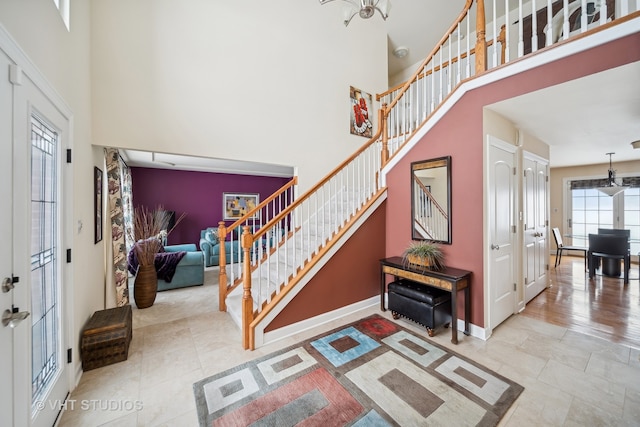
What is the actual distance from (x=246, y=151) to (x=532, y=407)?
13.4 feet

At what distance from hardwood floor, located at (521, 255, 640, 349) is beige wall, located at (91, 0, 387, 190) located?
13.2 feet

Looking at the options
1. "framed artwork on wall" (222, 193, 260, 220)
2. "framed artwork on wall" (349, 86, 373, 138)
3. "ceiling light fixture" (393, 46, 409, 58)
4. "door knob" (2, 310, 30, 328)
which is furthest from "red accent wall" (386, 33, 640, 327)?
"framed artwork on wall" (222, 193, 260, 220)

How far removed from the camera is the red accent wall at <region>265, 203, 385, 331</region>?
2852mm

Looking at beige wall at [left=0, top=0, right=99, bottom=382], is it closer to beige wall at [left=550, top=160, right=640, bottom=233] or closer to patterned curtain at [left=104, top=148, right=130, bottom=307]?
patterned curtain at [left=104, top=148, right=130, bottom=307]

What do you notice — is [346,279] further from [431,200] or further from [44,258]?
[44,258]

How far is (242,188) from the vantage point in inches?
310

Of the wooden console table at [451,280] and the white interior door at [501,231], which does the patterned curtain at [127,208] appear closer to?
the wooden console table at [451,280]

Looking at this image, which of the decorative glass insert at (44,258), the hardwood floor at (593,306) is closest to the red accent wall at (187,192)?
the decorative glass insert at (44,258)

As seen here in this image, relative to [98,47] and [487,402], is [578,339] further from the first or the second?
[98,47]

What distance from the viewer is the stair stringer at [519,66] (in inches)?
75.2

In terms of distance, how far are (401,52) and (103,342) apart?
301 inches

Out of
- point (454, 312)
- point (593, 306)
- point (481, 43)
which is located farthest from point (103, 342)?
point (593, 306)

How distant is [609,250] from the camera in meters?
4.50

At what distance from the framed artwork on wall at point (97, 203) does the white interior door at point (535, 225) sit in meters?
5.34
